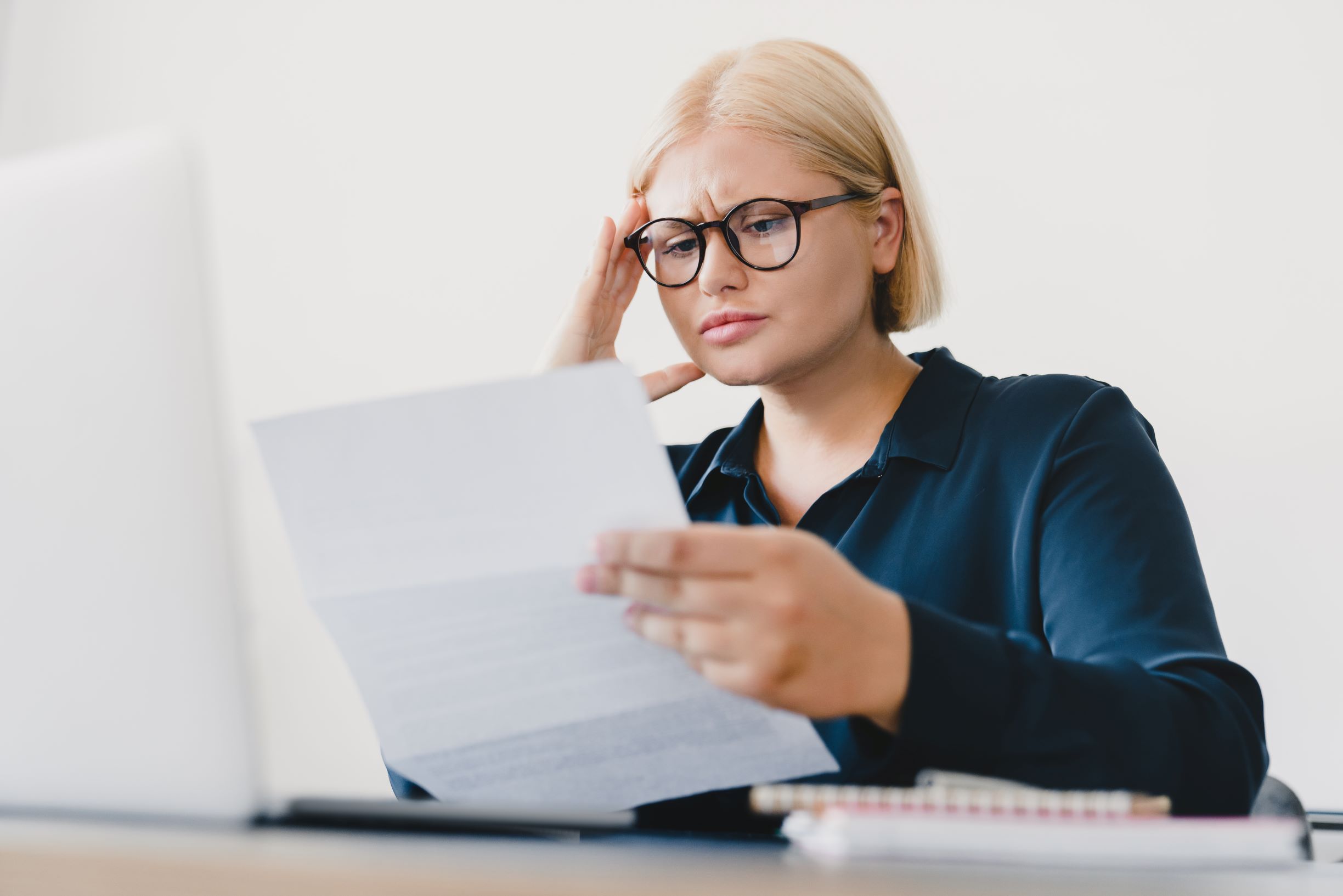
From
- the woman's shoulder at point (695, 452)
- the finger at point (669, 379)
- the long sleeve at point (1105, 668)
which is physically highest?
the finger at point (669, 379)

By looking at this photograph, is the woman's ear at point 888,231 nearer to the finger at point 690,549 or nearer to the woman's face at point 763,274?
the woman's face at point 763,274

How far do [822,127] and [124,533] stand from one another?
37.6 inches

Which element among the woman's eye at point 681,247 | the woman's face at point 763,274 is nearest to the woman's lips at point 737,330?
the woman's face at point 763,274

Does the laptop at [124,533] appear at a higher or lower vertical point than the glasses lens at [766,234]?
lower

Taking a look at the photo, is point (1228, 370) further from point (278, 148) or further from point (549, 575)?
point (278, 148)

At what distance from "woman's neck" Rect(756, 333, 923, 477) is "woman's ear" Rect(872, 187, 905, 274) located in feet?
0.33

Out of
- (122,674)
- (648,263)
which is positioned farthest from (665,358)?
(122,674)

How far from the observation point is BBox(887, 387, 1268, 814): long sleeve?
0.59m

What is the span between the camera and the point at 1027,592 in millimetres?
1050

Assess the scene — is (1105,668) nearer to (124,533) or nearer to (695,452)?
(124,533)

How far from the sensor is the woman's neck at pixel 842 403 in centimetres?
130

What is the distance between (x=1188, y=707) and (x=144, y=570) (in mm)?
619

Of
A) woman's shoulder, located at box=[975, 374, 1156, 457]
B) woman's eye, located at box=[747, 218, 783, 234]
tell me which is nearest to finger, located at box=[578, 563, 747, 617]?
woman's shoulder, located at box=[975, 374, 1156, 457]

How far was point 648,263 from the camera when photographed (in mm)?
1690
